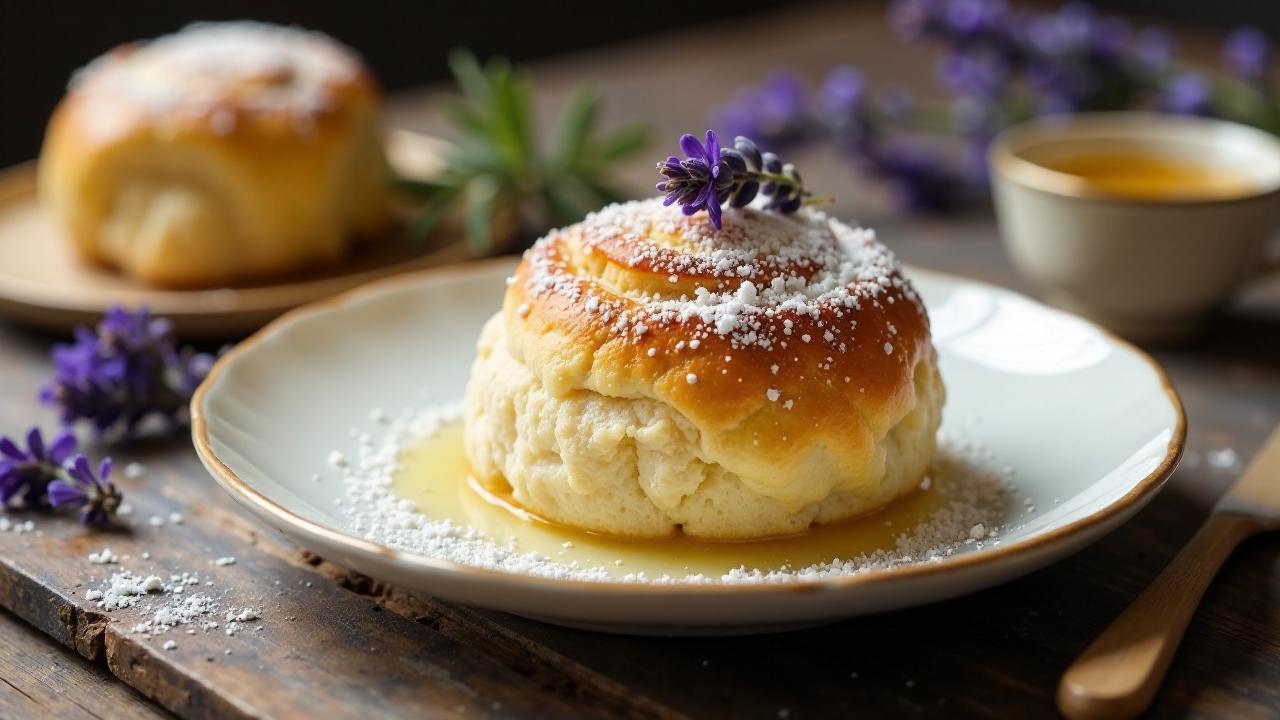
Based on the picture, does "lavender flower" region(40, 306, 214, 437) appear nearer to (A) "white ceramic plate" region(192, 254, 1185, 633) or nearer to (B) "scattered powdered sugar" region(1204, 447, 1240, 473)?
(A) "white ceramic plate" region(192, 254, 1185, 633)

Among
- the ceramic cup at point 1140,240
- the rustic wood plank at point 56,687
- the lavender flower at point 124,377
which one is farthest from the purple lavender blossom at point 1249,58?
the rustic wood plank at point 56,687

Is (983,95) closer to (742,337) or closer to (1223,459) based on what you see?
(1223,459)

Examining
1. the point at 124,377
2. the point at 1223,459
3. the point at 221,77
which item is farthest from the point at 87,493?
the point at 1223,459

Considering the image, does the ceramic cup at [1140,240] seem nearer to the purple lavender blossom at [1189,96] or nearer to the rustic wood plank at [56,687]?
the purple lavender blossom at [1189,96]

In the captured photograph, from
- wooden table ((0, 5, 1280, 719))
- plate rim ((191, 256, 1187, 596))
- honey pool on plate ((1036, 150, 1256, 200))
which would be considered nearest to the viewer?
plate rim ((191, 256, 1187, 596))

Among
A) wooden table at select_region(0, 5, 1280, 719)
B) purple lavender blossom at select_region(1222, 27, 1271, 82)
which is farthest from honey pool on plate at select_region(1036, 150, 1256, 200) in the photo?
wooden table at select_region(0, 5, 1280, 719)

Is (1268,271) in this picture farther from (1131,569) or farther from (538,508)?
(538,508)
